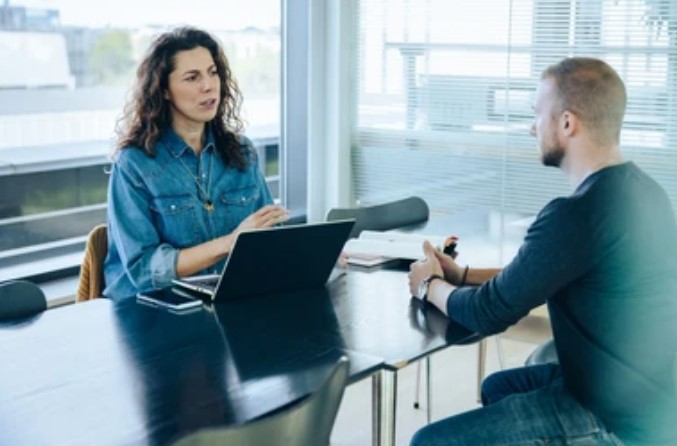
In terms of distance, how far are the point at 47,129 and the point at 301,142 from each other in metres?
1.61

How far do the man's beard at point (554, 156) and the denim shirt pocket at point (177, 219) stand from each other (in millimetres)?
1018

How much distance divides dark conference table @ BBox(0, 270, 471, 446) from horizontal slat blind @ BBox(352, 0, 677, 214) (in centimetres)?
209

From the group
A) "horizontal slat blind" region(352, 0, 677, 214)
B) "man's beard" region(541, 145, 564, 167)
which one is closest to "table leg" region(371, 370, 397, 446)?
"man's beard" region(541, 145, 564, 167)

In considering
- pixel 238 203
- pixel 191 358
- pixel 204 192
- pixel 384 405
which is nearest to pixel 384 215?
pixel 238 203

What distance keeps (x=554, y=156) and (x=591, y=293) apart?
32 cm

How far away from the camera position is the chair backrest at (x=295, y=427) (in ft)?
4.58

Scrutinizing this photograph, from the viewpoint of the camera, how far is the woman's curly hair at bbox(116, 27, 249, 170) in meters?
2.78

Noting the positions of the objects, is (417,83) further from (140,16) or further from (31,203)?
(31,203)

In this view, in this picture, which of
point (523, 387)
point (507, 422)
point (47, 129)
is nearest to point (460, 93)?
point (47, 129)

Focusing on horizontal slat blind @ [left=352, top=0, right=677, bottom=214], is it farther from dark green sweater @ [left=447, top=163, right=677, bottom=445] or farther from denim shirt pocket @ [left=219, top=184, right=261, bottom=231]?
dark green sweater @ [left=447, top=163, right=677, bottom=445]

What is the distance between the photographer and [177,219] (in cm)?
273

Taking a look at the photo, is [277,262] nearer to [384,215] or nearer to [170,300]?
[170,300]

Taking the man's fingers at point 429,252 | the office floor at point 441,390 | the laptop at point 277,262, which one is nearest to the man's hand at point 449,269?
the man's fingers at point 429,252

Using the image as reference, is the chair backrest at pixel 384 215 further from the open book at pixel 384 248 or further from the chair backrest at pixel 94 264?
the chair backrest at pixel 94 264
